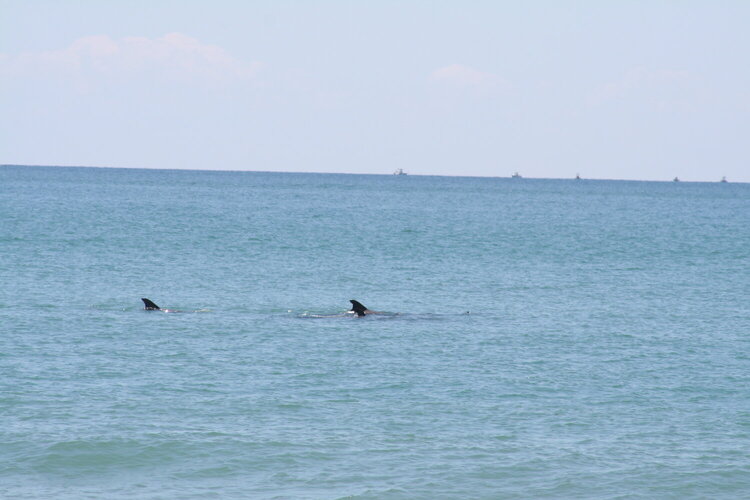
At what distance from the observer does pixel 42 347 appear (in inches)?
1220

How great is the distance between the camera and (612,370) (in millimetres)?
29625

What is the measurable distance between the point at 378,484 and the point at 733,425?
31.9ft

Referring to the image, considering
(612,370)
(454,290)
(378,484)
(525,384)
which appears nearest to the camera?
(378,484)

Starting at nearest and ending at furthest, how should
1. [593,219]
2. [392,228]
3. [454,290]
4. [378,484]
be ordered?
[378,484] < [454,290] < [392,228] < [593,219]

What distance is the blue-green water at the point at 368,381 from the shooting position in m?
20.1

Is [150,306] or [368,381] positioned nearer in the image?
[368,381]

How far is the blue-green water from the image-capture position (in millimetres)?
20141

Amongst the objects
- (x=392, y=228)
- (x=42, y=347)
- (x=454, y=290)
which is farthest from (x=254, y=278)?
(x=392, y=228)

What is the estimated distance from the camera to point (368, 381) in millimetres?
27531

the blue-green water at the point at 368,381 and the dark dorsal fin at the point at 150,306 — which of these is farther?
the dark dorsal fin at the point at 150,306

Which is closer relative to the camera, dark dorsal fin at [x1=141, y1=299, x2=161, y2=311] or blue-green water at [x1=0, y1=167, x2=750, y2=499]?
blue-green water at [x1=0, y1=167, x2=750, y2=499]

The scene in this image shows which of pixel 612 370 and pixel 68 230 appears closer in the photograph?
pixel 612 370

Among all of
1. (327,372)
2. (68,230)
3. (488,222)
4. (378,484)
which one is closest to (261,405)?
(327,372)

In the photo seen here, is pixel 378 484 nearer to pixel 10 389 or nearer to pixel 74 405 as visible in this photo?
pixel 74 405
